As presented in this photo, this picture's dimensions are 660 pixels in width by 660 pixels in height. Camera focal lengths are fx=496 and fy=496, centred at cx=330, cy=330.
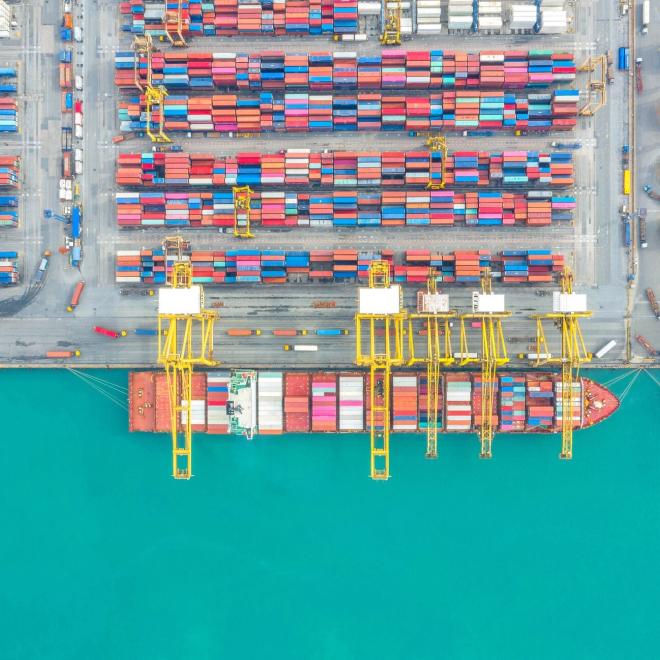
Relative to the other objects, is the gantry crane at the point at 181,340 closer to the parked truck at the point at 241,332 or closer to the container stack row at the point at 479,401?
the parked truck at the point at 241,332

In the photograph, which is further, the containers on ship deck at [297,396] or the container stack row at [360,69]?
the container stack row at [360,69]

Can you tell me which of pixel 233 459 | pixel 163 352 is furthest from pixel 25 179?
pixel 233 459

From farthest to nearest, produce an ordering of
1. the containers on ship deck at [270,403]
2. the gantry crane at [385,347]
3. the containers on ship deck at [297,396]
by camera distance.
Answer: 1. the containers on ship deck at [297,396]
2. the containers on ship deck at [270,403]
3. the gantry crane at [385,347]

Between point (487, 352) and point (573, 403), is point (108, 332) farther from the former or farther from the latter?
point (573, 403)

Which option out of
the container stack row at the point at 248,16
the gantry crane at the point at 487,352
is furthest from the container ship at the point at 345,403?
the container stack row at the point at 248,16

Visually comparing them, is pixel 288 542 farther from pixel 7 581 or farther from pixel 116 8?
pixel 116 8

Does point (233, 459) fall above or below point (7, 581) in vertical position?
above

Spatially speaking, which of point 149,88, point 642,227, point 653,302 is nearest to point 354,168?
point 149,88
